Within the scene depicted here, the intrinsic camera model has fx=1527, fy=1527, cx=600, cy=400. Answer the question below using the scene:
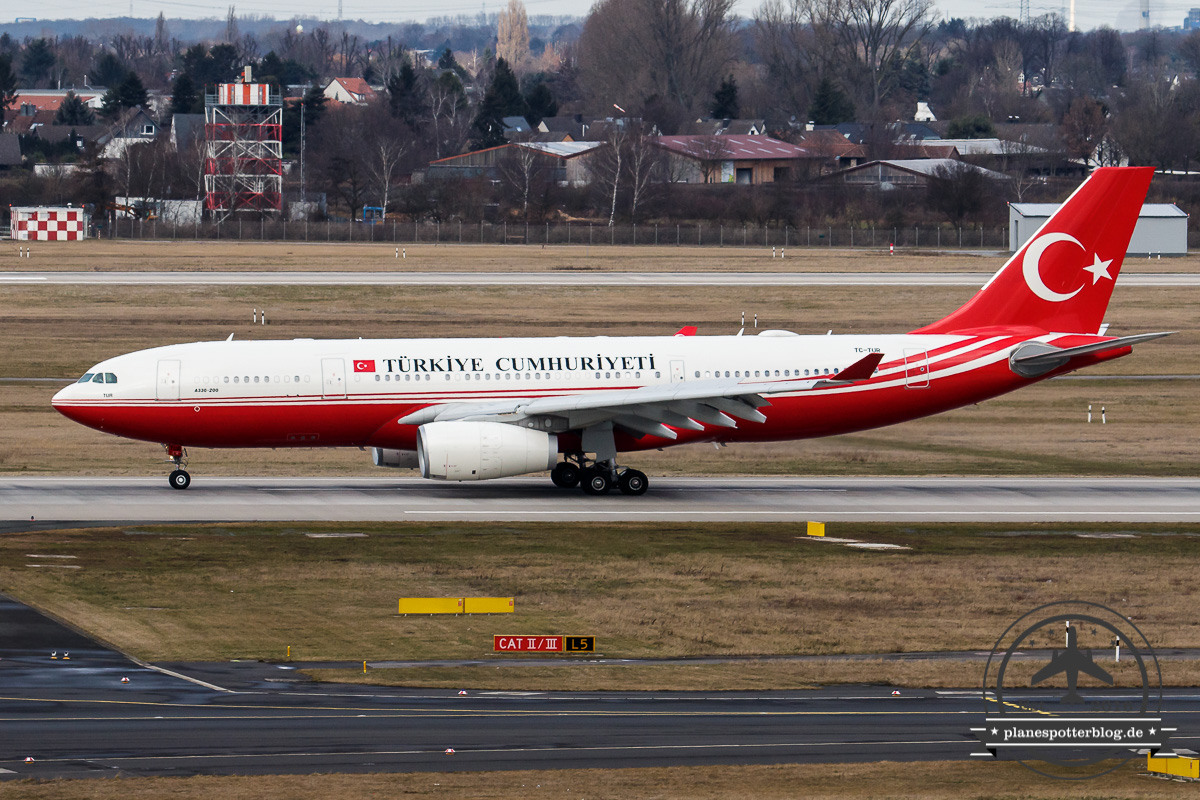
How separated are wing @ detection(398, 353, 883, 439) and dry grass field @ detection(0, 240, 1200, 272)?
204 feet

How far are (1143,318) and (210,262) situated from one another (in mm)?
61515

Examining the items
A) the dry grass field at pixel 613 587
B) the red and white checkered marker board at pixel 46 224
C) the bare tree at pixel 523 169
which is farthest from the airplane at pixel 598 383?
the bare tree at pixel 523 169

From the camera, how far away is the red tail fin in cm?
4312

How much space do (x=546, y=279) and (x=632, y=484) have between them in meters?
54.9

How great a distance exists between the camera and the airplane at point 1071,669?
2225cm

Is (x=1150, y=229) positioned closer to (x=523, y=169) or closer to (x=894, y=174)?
(x=894, y=174)

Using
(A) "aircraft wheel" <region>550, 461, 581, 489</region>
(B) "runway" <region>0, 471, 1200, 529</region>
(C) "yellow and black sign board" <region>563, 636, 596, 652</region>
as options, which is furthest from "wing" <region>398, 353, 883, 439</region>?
(C) "yellow and black sign board" <region>563, 636, 596, 652</region>

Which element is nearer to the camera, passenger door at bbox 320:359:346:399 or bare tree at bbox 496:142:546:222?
passenger door at bbox 320:359:346:399

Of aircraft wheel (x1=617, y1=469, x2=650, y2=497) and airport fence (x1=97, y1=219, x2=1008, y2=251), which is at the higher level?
airport fence (x1=97, y1=219, x2=1008, y2=251)

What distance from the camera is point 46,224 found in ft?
416

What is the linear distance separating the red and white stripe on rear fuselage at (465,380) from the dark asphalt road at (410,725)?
666 inches

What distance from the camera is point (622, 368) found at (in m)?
41.2

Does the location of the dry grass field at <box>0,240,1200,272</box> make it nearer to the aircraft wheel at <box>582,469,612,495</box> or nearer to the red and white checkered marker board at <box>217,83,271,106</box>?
the red and white checkered marker board at <box>217,83,271,106</box>

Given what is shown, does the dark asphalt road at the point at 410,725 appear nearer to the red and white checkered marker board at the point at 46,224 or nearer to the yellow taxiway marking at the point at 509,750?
the yellow taxiway marking at the point at 509,750
